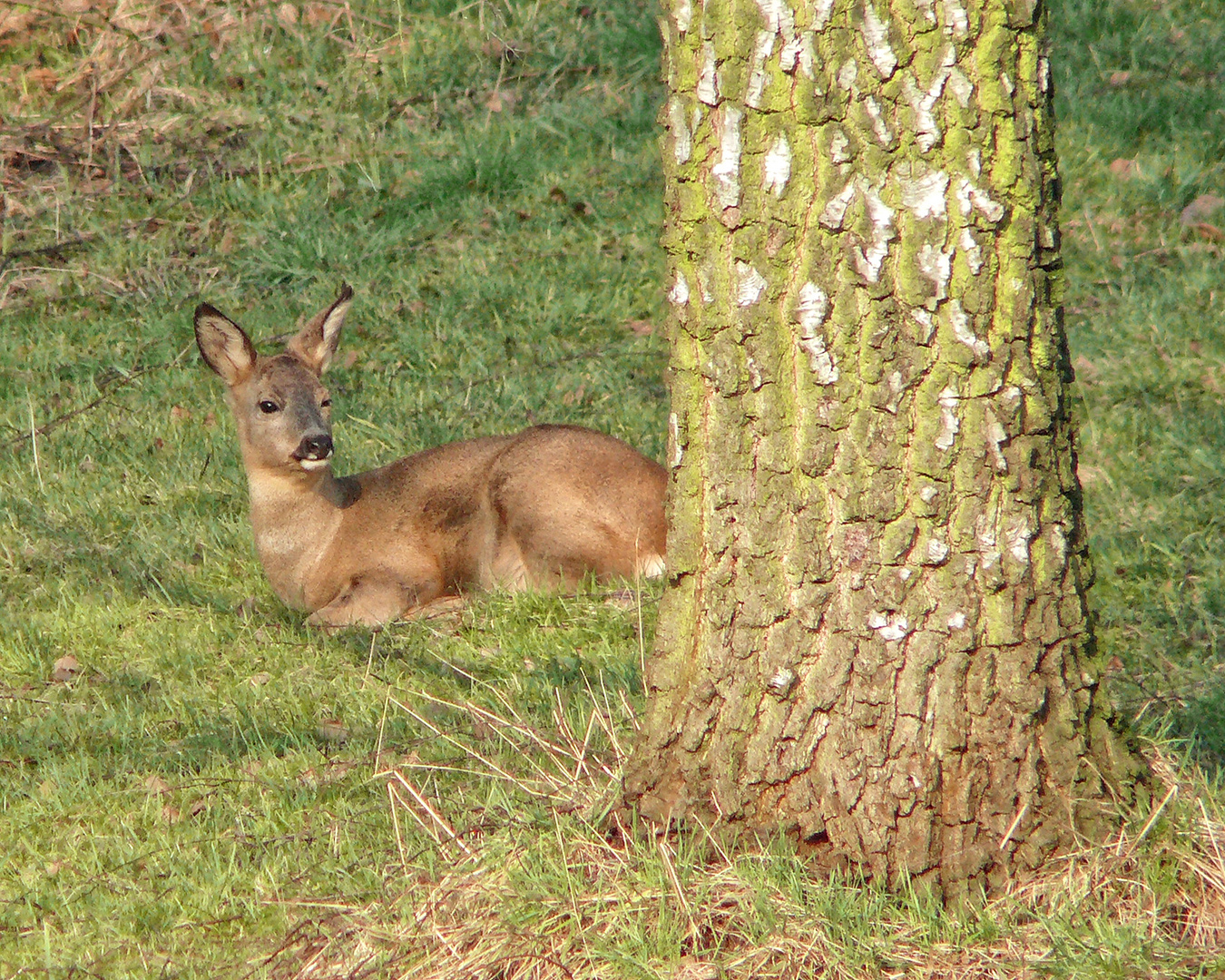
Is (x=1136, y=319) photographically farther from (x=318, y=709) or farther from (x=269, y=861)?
(x=269, y=861)

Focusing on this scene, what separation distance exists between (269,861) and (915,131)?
204 cm

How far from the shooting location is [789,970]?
2.92 meters

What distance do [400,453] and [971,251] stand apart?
4564 millimetres

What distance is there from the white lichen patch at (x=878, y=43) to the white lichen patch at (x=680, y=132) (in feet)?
1.20

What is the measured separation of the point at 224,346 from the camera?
6.40 metres

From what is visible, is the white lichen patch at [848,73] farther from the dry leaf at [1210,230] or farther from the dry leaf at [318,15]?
the dry leaf at [318,15]

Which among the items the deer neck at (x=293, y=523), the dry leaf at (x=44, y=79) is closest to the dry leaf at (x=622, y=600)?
the deer neck at (x=293, y=523)

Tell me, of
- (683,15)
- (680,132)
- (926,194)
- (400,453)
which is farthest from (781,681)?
(400,453)

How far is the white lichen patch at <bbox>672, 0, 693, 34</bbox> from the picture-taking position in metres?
3.04

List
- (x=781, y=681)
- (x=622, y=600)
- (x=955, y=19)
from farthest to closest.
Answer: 1. (x=622, y=600)
2. (x=781, y=681)
3. (x=955, y=19)

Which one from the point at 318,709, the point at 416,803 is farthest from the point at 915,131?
the point at 318,709

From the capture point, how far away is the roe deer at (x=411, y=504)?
611 centimetres

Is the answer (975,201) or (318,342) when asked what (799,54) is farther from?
(318,342)

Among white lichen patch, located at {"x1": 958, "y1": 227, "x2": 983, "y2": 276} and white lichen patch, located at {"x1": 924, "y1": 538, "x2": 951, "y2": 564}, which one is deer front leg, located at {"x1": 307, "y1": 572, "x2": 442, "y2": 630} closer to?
white lichen patch, located at {"x1": 924, "y1": 538, "x2": 951, "y2": 564}
